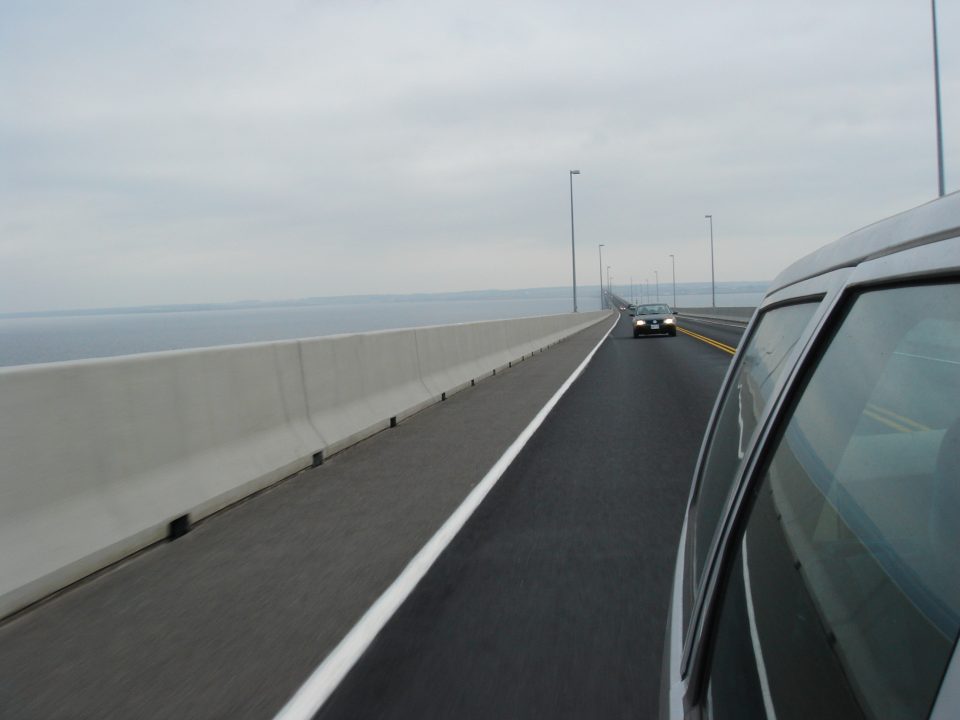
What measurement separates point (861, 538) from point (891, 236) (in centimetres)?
51

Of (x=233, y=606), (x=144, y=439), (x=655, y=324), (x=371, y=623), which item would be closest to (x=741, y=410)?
(x=371, y=623)

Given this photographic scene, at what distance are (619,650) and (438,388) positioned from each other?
39.1 ft

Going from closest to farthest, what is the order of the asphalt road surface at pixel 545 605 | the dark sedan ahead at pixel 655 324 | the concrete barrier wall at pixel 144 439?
1. the asphalt road surface at pixel 545 605
2. the concrete barrier wall at pixel 144 439
3. the dark sedan ahead at pixel 655 324

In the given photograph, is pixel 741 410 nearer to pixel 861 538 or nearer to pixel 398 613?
pixel 861 538

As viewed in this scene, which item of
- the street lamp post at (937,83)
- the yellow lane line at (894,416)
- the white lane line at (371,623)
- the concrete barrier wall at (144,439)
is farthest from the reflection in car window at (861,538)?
the street lamp post at (937,83)

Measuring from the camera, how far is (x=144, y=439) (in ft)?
22.8

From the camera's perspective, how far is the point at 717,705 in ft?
6.72

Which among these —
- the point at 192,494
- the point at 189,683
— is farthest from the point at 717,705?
the point at 192,494

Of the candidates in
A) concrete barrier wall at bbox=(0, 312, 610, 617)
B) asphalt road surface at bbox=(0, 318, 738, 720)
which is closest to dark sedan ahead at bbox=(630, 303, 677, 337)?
concrete barrier wall at bbox=(0, 312, 610, 617)

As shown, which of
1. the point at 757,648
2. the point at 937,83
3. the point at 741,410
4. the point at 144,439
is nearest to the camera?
the point at 757,648

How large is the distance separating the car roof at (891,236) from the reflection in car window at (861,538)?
0.08 metres

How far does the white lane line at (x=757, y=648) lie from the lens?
1707 millimetres

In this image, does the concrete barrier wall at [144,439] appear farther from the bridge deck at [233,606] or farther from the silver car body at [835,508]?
the silver car body at [835,508]

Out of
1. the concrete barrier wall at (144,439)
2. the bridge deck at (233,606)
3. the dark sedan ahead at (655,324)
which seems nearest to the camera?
the bridge deck at (233,606)
